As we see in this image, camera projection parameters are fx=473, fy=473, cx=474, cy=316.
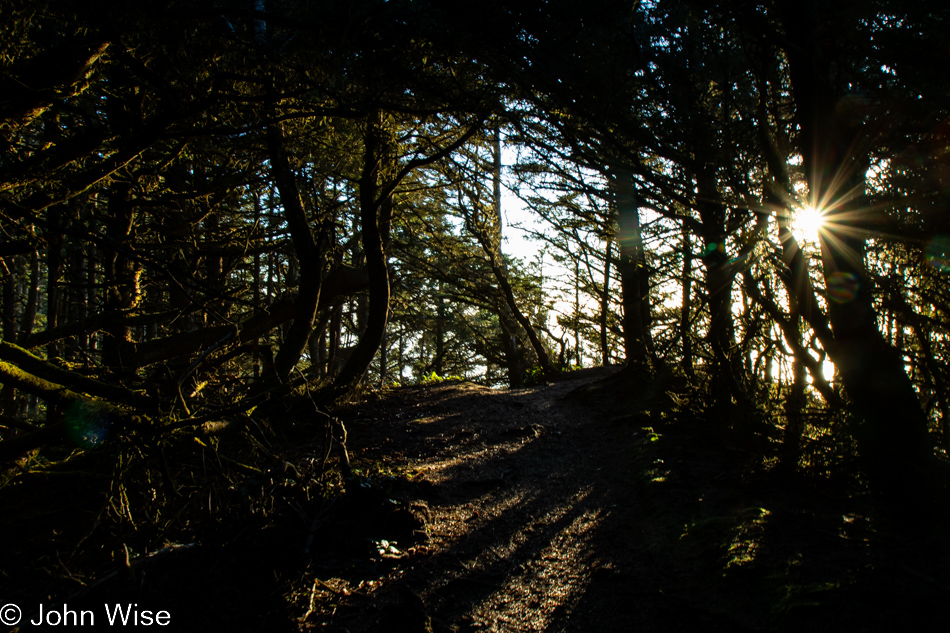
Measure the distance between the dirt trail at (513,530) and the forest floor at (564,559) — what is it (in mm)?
15

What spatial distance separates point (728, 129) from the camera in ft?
13.3

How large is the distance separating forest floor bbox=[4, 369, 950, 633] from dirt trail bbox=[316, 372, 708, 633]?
15 millimetres

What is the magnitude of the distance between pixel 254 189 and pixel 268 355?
4.40 meters

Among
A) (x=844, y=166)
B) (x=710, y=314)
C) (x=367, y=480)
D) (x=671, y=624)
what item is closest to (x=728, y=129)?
(x=844, y=166)

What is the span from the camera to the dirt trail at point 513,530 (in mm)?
2500

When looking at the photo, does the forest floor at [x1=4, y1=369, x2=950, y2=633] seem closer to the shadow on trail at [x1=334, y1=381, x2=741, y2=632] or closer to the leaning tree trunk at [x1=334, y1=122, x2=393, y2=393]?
the shadow on trail at [x1=334, y1=381, x2=741, y2=632]

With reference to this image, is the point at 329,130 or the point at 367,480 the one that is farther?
the point at 329,130

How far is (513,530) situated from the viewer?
366 centimetres

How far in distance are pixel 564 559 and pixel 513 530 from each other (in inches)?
22.3

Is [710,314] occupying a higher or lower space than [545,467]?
higher

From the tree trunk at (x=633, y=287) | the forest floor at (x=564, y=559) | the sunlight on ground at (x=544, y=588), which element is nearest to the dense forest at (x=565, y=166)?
the forest floor at (x=564, y=559)

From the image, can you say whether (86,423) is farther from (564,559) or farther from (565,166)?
(565,166)

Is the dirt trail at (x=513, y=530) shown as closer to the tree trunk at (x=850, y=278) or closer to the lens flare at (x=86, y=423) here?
the tree trunk at (x=850, y=278)

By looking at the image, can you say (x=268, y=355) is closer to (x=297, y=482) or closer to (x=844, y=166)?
(x=297, y=482)
